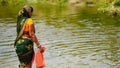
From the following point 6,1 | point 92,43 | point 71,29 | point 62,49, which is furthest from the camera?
point 6,1

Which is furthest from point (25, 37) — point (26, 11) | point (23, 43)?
point (26, 11)

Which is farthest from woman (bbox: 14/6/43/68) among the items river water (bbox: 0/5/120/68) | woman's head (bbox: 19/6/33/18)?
river water (bbox: 0/5/120/68)

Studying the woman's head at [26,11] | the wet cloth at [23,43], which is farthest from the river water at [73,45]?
the woman's head at [26,11]

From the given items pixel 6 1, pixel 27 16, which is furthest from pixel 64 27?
pixel 6 1

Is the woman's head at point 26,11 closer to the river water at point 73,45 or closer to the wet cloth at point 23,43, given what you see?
the wet cloth at point 23,43

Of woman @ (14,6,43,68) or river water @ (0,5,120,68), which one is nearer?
woman @ (14,6,43,68)

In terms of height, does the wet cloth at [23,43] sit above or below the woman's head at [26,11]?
below

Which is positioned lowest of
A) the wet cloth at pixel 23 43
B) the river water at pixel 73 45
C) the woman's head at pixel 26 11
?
the river water at pixel 73 45

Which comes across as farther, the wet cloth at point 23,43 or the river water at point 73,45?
the river water at point 73,45

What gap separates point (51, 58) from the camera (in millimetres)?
12914

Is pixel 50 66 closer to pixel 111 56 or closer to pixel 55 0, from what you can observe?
pixel 111 56

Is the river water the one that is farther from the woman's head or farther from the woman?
the woman's head

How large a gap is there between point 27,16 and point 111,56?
5338 mm

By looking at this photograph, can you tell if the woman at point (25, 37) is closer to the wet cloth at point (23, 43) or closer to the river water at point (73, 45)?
the wet cloth at point (23, 43)
